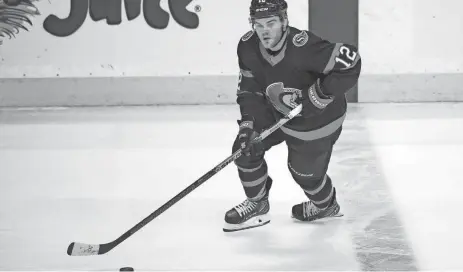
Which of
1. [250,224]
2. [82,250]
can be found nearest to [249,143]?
[250,224]

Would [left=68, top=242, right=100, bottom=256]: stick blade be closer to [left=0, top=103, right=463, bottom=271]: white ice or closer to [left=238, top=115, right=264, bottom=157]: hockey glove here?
[left=0, top=103, right=463, bottom=271]: white ice

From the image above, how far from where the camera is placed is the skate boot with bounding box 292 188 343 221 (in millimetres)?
3600

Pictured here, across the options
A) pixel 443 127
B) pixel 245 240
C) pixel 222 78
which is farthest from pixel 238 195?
pixel 222 78

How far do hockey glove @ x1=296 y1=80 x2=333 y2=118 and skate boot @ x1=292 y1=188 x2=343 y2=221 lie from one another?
43 cm

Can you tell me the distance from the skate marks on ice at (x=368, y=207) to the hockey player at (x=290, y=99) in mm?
179

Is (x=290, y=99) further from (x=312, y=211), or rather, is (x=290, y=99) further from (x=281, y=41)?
(x=312, y=211)

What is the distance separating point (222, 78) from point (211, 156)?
1426 mm

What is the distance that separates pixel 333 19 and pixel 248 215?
111 inches

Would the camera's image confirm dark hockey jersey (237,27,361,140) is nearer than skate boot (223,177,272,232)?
Yes

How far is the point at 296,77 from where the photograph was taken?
3.36 m

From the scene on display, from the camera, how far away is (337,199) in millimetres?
3912

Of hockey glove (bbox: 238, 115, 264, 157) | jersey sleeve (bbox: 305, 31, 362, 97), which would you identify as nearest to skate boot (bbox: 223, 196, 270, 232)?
hockey glove (bbox: 238, 115, 264, 157)

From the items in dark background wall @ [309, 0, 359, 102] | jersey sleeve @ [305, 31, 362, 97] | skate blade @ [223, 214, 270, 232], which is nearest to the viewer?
jersey sleeve @ [305, 31, 362, 97]

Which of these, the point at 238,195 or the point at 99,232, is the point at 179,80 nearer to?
the point at 238,195
